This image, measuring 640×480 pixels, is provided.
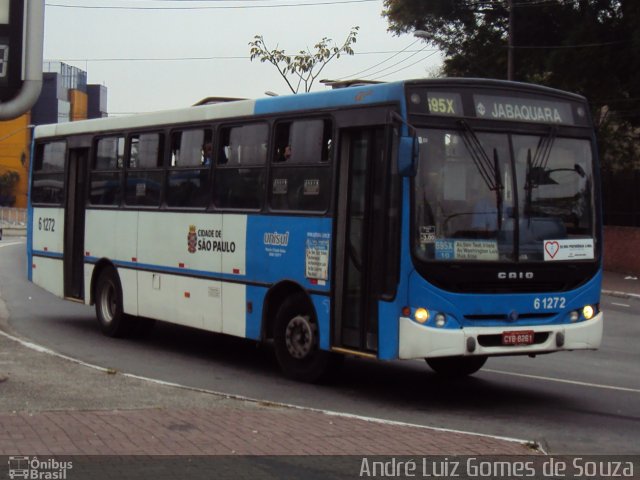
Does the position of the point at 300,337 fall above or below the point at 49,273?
below

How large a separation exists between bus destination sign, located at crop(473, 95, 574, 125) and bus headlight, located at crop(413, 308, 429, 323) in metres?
2.03

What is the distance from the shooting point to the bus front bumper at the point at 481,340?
1009cm

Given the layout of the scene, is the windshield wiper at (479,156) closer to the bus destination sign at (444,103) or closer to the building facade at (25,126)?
the bus destination sign at (444,103)

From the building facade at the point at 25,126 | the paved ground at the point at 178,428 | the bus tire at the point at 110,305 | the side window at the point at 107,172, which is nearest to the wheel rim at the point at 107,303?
the bus tire at the point at 110,305

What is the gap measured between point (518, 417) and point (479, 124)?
2.86m

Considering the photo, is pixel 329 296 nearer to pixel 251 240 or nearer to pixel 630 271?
pixel 251 240

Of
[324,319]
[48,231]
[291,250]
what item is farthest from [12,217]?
[324,319]

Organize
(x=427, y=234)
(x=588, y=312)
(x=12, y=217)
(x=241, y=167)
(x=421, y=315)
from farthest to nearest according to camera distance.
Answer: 1. (x=12, y=217)
2. (x=241, y=167)
3. (x=588, y=312)
4. (x=427, y=234)
5. (x=421, y=315)

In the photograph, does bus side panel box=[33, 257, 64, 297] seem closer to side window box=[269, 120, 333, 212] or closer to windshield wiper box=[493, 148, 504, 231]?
side window box=[269, 120, 333, 212]

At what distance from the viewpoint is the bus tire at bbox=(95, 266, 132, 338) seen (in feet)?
51.5

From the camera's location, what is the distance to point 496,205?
10.4 m

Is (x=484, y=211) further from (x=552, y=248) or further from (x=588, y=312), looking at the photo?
(x=588, y=312)

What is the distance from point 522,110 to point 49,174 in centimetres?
953

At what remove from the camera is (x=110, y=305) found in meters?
16.0
